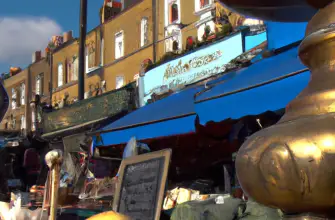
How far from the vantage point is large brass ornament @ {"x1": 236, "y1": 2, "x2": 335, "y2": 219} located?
2.70 feet

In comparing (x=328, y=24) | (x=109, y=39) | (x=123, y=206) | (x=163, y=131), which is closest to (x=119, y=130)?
(x=163, y=131)

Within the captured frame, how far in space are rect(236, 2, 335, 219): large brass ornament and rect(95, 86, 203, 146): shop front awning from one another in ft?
11.1

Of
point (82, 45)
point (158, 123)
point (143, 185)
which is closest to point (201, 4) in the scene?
point (82, 45)

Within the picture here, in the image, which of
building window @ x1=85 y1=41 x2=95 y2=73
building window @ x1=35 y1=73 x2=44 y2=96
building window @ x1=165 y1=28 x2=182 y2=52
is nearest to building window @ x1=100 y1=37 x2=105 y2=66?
building window @ x1=85 y1=41 x2=95 y2=73

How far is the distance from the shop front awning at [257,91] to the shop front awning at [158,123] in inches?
7.3

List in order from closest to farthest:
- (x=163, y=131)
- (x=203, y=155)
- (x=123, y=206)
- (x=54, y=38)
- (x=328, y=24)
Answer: (x=328, y=24) → (x=123, y=206) → (x=163, y=131) → (x=203, y=155) → (x=54, y=38)

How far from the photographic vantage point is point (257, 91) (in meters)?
3.76

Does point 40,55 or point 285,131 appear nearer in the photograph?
point 285,131

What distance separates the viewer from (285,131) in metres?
0.88

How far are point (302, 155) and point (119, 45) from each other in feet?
61.5

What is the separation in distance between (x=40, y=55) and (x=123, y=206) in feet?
81.3

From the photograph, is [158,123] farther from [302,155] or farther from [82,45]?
[82,45]

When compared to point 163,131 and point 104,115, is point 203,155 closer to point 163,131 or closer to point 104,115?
point 163,131

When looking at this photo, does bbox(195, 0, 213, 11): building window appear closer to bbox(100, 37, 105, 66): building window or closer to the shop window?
the shop window
